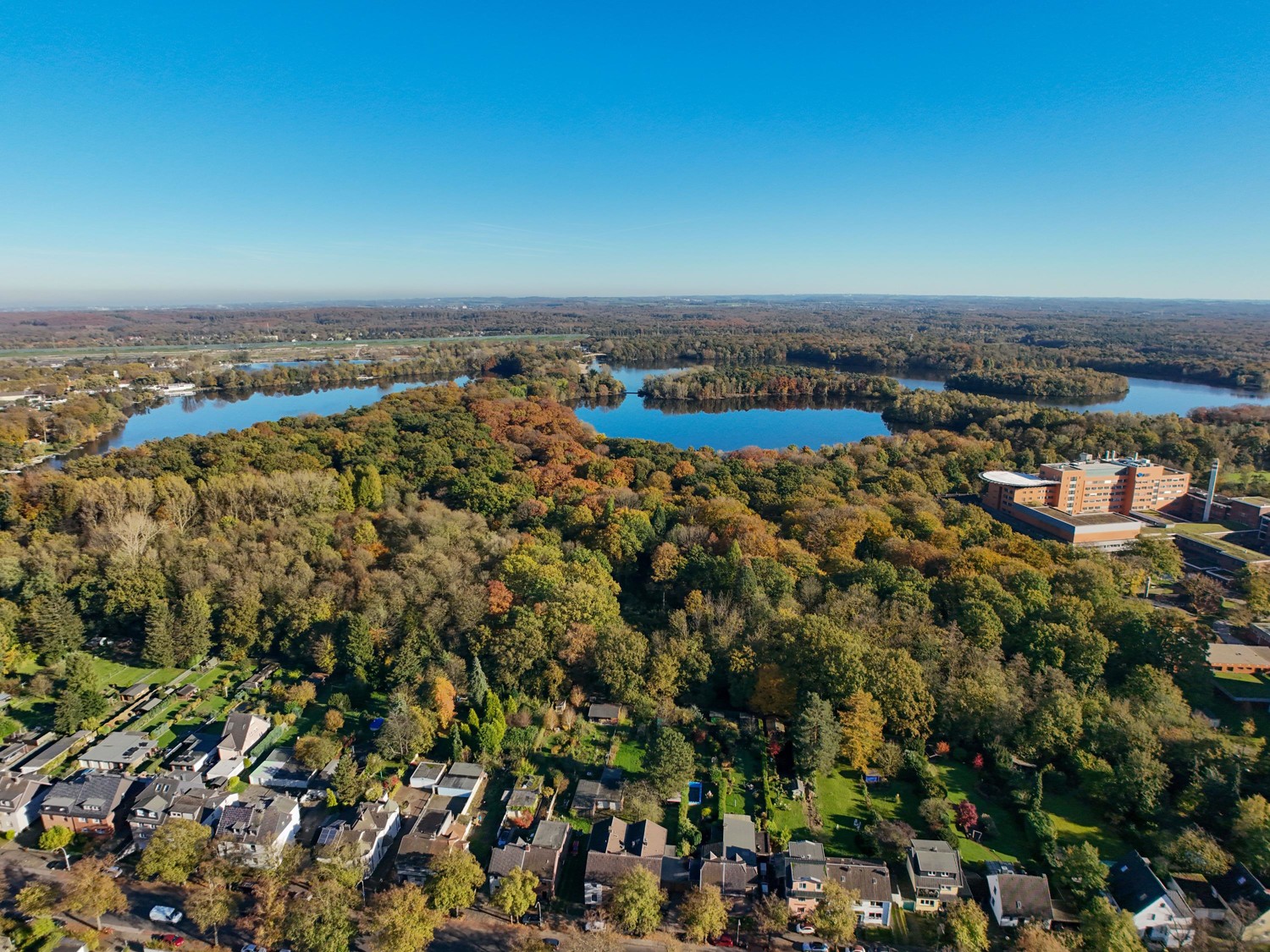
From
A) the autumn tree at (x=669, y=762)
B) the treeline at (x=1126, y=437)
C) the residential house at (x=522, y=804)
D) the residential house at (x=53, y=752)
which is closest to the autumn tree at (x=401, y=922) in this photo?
the residential house at (x=522, y=804)

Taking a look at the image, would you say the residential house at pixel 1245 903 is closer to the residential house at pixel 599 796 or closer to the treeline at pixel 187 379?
the residential house at pixel 599 796

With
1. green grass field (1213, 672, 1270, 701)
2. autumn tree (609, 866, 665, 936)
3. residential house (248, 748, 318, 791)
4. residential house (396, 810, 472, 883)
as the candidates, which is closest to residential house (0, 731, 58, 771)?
residential house (248, 748, 318, 791)

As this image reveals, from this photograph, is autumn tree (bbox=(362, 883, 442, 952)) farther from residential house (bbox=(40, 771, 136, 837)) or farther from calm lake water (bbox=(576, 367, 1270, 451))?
calm lake water (bbox=(576, 367, 1270, 451))

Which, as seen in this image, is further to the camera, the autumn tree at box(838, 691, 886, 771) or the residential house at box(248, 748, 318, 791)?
the autumn tree at box(838, 691, 886, 771)

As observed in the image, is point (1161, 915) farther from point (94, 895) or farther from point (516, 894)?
point (94, 895)

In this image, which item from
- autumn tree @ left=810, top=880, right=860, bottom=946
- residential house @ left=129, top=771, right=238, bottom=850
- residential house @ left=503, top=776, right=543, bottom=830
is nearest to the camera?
autumn tree @ left=810, top=880, right=860, bottom=946

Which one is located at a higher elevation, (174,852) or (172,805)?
(174,852)

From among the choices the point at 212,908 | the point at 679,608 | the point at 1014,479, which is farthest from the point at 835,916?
the point at 1014,479
